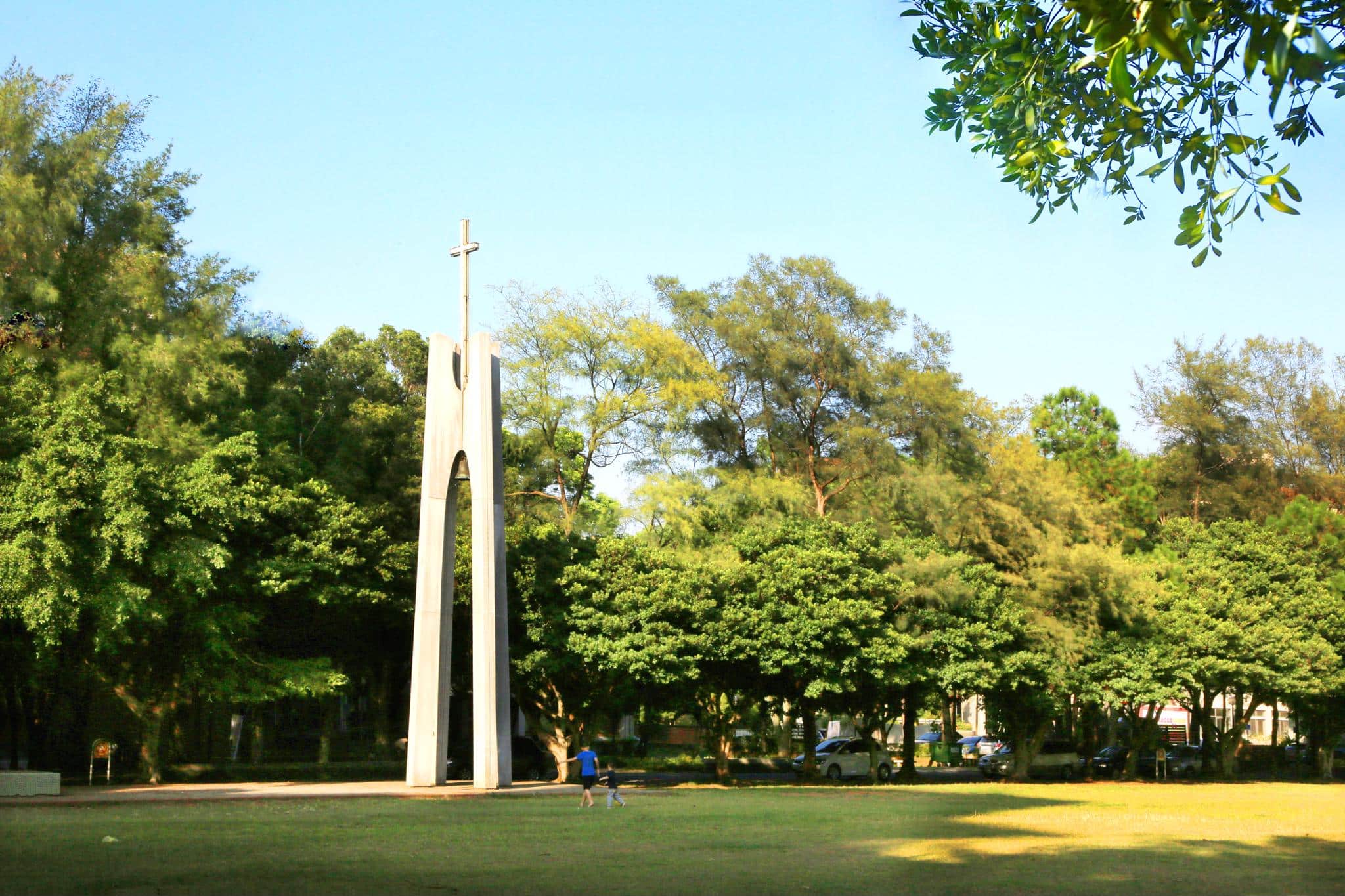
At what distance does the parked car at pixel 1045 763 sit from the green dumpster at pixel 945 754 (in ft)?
30.0

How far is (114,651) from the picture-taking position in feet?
90.1

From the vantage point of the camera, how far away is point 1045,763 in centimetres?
4341

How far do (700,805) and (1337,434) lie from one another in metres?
32.9

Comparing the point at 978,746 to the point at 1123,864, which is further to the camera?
the point at 978,746

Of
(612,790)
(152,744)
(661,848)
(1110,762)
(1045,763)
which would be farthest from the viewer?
(1110,762)

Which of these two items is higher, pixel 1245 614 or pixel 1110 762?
pixel 1245 614

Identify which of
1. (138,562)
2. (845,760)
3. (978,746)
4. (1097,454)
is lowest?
(978,746)

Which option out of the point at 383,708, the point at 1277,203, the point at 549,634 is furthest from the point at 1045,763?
the point at 1277,203

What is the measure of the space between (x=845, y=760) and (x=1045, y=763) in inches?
300

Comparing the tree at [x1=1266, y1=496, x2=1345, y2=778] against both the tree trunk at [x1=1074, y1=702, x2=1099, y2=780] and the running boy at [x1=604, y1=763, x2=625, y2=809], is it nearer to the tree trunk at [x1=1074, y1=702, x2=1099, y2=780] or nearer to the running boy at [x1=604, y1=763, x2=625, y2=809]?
the tree trunk at [x1=1074, y1=702, x2=1099, y2=780]

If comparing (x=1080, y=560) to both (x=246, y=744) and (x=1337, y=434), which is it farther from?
(x=246, y=744)

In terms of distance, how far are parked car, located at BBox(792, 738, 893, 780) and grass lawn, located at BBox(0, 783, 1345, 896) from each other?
16.6 m

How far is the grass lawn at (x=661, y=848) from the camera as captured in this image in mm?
11078

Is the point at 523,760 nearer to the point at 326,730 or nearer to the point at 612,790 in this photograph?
the point at 326,730
